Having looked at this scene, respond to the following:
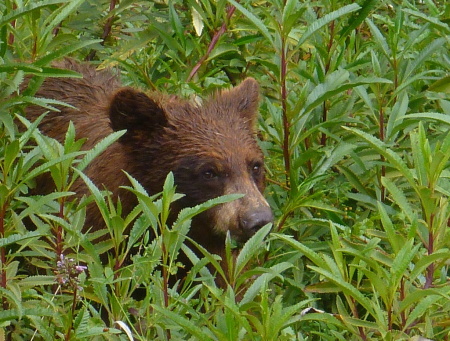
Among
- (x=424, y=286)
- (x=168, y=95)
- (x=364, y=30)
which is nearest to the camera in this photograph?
(x=424, y=286)

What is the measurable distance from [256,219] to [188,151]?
2.45 feet

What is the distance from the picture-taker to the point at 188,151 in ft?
19.4

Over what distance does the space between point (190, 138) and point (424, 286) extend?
2.34 meters

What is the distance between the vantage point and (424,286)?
393 centimetres

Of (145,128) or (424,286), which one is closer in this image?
(424,286)

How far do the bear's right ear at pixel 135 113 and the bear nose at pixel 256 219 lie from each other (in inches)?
36.4

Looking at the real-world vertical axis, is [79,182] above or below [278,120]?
below

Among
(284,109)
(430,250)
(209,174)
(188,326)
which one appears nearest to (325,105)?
(284,109)

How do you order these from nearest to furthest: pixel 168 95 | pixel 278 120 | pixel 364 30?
pixel 278 120, pixel 168 95, pixel 364 30

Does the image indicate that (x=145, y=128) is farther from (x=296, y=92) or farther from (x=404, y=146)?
(x=404, y=146)

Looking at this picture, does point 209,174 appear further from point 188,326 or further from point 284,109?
point 188,326

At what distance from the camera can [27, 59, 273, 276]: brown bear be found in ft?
19.2

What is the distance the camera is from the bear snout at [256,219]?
5.39 m

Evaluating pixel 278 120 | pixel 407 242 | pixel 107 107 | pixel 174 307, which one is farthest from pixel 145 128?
pixel 407 242
